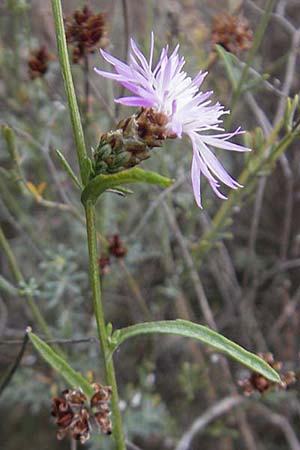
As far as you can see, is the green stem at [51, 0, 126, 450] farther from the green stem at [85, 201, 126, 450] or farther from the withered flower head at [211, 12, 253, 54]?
the withered flower head at [211, 12, 253, 54]

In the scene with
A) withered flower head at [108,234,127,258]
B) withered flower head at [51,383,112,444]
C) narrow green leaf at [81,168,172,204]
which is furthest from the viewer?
withered flower head at [108,234,127,258]

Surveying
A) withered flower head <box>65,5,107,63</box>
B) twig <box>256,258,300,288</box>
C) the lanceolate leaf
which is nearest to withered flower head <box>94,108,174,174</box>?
the lanceolate leaf

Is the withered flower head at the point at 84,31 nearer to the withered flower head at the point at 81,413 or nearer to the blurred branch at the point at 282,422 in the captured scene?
the withered flower head at the point at 81,413

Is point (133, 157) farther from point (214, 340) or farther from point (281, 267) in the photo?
point (281, 267)

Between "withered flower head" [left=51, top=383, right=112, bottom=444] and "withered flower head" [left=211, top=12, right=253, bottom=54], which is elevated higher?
"withered flower head" [left=211, top=12, right=253, bottom=54]

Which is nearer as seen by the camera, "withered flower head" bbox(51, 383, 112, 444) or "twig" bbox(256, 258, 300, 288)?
"withered flower head" bbox(51, 383, 112, 444)

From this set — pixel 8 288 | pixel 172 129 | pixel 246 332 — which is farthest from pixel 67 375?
pixel 246 332

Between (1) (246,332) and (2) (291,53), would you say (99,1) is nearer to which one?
(2) (291,53)

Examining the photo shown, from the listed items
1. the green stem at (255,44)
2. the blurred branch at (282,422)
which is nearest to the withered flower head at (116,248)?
the green stem at (255,44)
